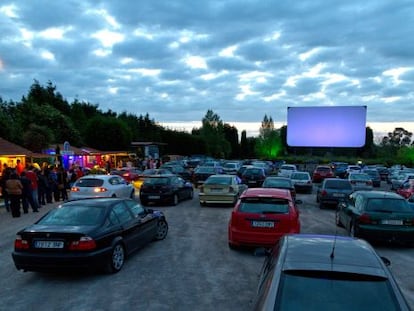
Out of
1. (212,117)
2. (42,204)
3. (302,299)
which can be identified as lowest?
(42,204)

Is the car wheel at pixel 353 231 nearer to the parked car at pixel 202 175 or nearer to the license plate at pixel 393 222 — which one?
the license plate at pixel 393 222

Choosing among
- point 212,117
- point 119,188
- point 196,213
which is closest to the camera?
point 196,213

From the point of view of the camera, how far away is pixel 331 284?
355 cm

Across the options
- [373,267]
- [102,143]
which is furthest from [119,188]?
[102,143]

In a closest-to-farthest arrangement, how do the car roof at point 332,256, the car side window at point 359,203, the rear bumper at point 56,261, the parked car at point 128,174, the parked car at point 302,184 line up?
1. the car roof at point 332,256
2. the rear bumper at point 56,261
3. the car side window at point 359,203
4. the parked car at point 302,184
5. the parked car at point 128,174

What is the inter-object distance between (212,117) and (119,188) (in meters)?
84.8

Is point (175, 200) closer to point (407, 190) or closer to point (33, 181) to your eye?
point (33, 181)

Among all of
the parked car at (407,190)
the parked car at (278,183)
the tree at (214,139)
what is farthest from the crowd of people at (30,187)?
the tree at (214,139)

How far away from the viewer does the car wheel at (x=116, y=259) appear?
7737 mm

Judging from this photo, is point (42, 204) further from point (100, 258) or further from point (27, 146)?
point (27, 146)

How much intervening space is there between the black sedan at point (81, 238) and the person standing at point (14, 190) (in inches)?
283

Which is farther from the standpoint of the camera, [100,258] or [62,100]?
[62,100]

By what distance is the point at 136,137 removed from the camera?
80.3 m

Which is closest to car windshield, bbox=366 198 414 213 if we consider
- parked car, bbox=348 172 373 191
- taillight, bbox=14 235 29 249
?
taillight, bbox=14 235 29 249
